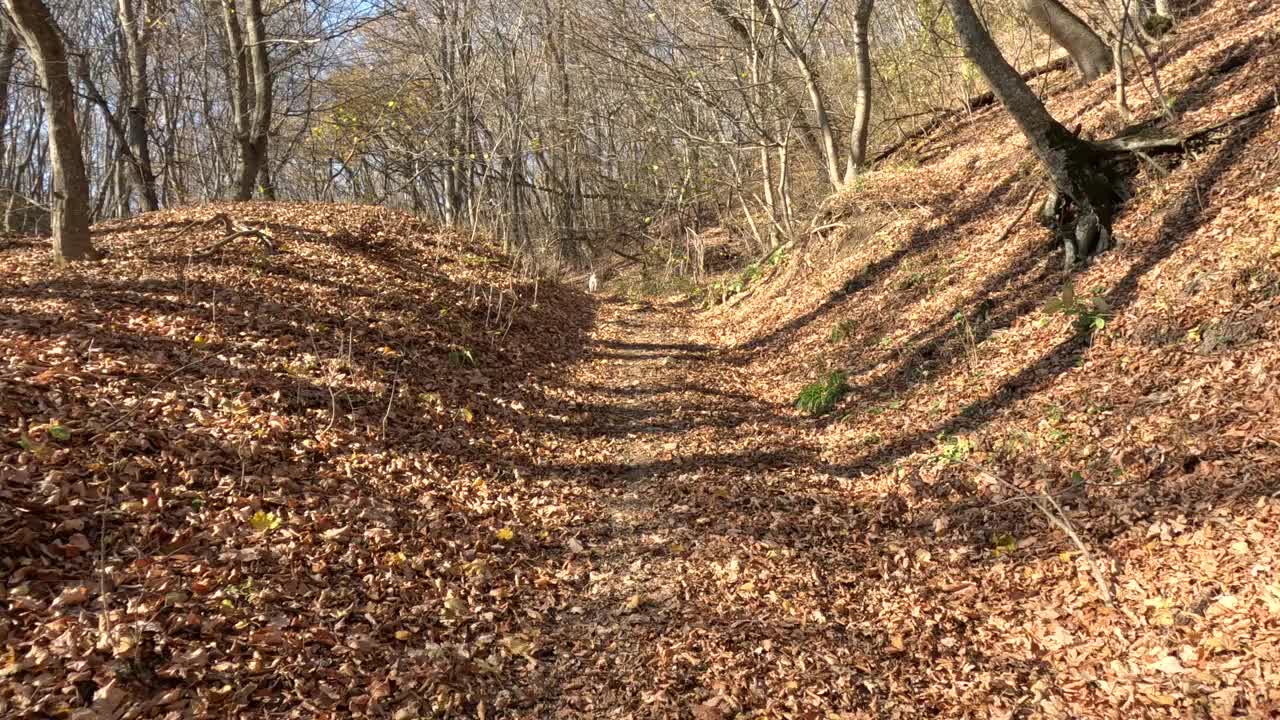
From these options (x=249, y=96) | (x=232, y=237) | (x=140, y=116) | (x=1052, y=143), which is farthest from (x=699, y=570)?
(x=140, y=116)

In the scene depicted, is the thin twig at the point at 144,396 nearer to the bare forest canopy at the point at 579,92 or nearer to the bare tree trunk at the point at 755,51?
the bare forest canopy at the point at 579,92

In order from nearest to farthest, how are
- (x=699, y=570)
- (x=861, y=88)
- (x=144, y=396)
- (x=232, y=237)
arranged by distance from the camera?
(x=699, y=570), (x=144, y=396), (x=232, y=237), (x=861, y=88)

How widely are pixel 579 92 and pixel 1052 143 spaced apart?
21638mm

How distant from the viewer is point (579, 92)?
26859 mm

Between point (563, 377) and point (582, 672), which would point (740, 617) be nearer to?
point (582, 672)

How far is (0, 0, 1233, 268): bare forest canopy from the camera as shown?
1175 cm

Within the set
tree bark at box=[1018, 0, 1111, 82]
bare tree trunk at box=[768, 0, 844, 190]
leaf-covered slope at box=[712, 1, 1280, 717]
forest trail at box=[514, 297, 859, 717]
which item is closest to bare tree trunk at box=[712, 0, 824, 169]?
bare tree trunk at box=[768, 0, 844, 190]

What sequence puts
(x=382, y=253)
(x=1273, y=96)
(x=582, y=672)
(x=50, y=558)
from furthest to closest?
(x=382, y=253) < (x=1273, y=96) < (x=582, y=672) < (x=50, y=558)

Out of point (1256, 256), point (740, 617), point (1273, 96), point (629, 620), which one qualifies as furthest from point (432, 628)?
point (1273, 96)

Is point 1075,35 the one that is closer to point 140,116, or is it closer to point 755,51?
point 755,51

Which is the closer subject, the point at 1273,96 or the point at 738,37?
the point at 1273,96

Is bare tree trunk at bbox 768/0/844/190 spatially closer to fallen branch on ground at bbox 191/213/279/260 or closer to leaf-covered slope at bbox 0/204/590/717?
leaf-covered slope at bbox 0/204/590/717

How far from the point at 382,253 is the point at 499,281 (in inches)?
83.8

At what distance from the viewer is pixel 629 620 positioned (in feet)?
15.0
